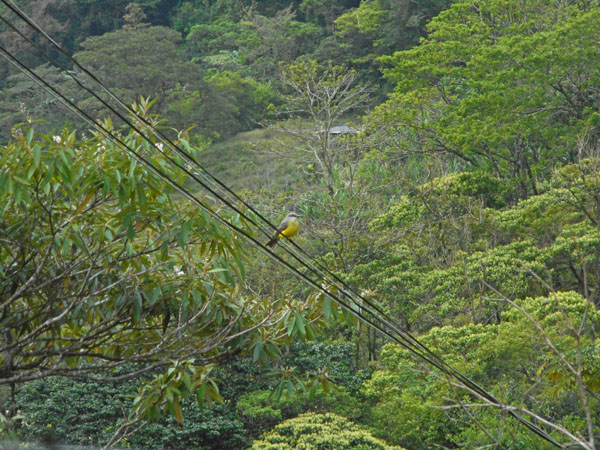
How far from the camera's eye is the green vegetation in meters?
3.77

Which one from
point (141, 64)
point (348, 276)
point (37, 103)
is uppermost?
point (141, 64)

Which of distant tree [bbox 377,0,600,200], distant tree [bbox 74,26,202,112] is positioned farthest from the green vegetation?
distant tree [bbox 74,26,202,112]

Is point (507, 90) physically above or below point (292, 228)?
above

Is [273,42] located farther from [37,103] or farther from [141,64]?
[37,103]

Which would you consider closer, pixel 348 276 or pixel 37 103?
pixel 348 276

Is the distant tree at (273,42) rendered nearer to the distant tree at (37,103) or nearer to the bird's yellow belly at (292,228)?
the distant tree at (37,103)

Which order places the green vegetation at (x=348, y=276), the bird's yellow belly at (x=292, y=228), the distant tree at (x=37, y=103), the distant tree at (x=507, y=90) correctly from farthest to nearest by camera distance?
1. the distant tree at (x=37, y=103)
2. the distant tree at (x=507, y=90)
3. the bird's yellow belly at (x=292, y=228)
4. the green vegetation at (x=348, y=276)

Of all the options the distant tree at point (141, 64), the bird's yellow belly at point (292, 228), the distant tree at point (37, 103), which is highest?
the bird's yellow belly at point (292, 228)

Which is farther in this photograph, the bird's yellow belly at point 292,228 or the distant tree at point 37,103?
the distant tree at point 37,103

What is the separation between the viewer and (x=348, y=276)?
12.1 m

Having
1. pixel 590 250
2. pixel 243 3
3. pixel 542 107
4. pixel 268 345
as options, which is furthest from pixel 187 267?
pixel 243 3

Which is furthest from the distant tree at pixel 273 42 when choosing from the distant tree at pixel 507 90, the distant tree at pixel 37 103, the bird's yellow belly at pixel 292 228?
the bird's yellow belly at pixel 292 228

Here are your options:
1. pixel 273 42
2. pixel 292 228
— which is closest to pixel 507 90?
pixel 292 228

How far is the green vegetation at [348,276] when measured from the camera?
3.77 m
